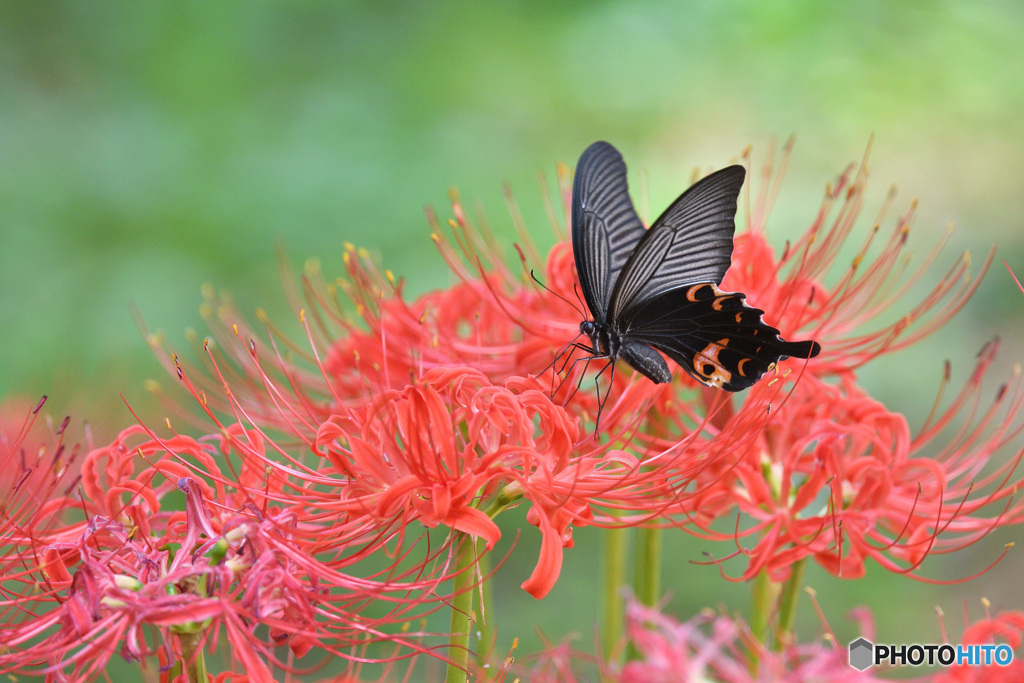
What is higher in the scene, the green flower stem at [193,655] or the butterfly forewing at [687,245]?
the butterfly forewing at [687,245]

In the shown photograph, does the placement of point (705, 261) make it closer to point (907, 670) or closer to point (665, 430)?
point (665, 430)

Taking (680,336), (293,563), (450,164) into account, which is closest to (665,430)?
(680,336)

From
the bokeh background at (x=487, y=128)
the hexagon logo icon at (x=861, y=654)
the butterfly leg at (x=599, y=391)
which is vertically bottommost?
the hexagon logo icon at (x=861, y=654)

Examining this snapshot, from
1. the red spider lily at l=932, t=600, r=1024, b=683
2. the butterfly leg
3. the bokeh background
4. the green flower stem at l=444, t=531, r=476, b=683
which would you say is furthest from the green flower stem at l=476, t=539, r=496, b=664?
the bokeh background

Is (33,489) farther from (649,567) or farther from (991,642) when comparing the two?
(991,642)

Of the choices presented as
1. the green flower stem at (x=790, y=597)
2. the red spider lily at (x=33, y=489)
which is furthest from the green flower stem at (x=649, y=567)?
the red spider lily at (x=33, y=489)

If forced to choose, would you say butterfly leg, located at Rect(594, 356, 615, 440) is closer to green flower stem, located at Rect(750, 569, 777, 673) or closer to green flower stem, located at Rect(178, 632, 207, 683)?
green flower stem, located at Rect(750, 569, 777, 673)

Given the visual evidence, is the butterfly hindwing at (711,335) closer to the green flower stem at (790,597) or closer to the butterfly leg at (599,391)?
the butterfly leg at (599,391)
